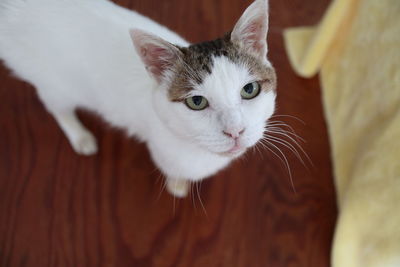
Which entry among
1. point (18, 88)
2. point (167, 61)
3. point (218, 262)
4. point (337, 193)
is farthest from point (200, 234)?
point (18, 88)

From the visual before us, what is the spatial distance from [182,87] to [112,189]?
65 centimetres

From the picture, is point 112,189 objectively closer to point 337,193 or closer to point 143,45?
point 143,45

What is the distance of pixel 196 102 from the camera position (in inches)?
32.6

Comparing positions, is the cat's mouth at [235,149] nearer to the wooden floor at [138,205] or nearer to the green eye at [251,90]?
the green eye at [251,90]

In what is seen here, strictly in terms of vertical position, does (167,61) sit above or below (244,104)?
above

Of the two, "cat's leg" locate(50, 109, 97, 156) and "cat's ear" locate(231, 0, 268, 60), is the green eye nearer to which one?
"cat's ear" locate(231, 0, 268, 60)

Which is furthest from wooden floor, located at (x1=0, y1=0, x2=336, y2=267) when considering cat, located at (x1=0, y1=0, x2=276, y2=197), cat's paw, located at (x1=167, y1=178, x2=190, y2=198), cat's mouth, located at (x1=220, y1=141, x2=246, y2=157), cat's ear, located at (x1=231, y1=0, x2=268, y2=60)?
cat's ear, located at (x1=231, y1=0, x2=268, y2=60)

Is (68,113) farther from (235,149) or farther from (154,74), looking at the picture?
(235,149)

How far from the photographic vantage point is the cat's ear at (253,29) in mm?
785

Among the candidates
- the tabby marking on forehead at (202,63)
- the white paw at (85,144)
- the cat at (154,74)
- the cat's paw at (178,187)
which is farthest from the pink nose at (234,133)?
the white paw at (85,144)

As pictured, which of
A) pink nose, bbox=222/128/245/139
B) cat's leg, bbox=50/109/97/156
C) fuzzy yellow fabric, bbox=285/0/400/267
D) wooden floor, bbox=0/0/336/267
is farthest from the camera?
cat's leg, bbox=50/109/97/156

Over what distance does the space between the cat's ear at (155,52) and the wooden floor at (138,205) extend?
577 millimetres

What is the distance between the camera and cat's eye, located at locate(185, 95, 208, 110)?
82 cm

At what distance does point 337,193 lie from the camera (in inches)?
52.7
